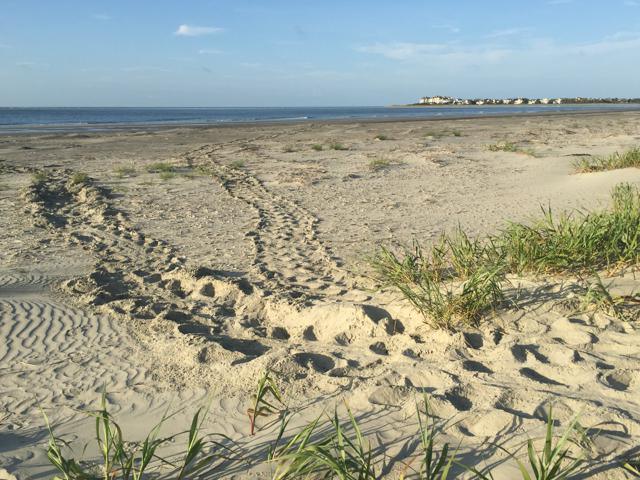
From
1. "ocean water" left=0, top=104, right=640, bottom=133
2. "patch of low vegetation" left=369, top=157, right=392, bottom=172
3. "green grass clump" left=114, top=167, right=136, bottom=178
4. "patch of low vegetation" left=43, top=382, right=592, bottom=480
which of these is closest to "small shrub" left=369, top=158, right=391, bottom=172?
"patch of low vegetation" left=369, top=157, right=392, bottom=172

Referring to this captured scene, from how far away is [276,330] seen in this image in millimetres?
3812

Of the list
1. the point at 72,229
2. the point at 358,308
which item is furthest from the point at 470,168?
the point at 358,308

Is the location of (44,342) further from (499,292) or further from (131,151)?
(131,151)

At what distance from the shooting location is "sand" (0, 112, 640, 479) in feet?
8.31

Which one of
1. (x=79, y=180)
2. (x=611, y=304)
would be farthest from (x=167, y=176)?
(x=611, y=304)

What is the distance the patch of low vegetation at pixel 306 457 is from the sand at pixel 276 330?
2.2 inches

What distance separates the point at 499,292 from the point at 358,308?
87 centimetres

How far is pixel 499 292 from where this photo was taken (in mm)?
3545

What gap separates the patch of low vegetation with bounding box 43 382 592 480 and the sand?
0.18ft

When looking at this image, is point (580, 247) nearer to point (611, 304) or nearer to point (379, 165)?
point (611, 304)

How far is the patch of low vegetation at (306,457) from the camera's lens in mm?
2004

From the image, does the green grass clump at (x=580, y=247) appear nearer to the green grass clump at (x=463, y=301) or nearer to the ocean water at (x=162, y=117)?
the green grass clump at (x=463, y=301)

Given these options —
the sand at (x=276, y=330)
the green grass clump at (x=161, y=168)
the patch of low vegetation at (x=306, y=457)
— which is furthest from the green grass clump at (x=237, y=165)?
the patch of low vegetation at (x=306, y=457)

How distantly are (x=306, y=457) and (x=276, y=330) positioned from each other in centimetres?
182
